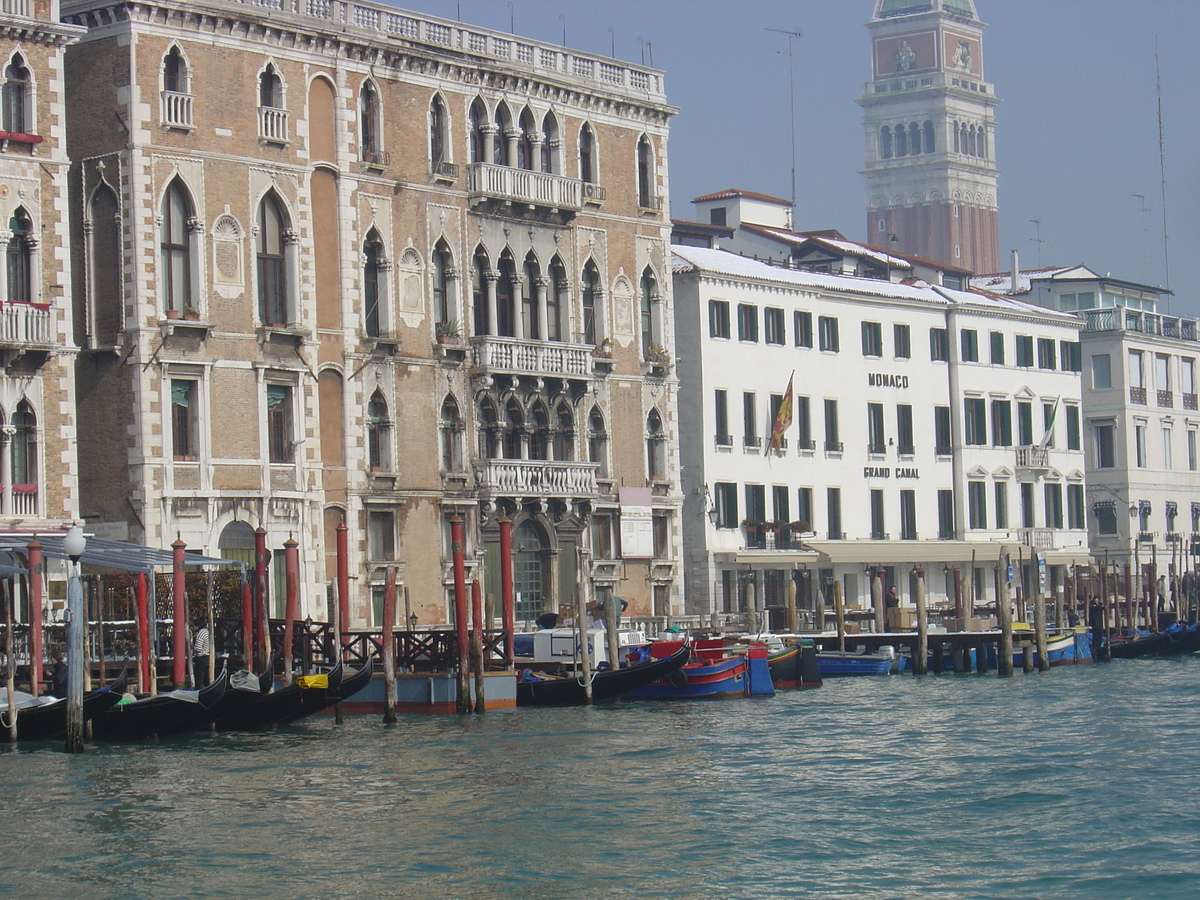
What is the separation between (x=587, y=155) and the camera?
49.0 metres

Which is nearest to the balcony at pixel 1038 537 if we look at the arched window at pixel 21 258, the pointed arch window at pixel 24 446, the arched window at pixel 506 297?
the arched window at pixel 506 297

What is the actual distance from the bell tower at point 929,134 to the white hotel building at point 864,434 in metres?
90.8

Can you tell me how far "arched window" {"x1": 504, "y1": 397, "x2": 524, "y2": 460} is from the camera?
1820 inches

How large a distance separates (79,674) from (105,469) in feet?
35.6

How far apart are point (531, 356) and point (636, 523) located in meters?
4.70

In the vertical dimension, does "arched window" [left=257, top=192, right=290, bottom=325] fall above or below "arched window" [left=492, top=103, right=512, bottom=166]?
below

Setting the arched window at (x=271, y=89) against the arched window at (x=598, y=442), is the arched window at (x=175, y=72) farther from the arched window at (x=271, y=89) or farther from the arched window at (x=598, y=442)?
the arched window at (x=598, y=442)

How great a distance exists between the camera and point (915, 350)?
5916 centimetres

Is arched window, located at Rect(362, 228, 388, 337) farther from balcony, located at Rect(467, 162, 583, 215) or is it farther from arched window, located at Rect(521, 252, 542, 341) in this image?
arched window, located at Rect(521, 252, 542, 341)

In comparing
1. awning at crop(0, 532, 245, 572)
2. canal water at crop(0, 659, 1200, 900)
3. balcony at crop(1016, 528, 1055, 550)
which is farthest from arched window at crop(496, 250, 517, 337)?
balcony at crop(1016, 528, 1055, 550)

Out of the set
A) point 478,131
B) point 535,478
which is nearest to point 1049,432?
point 535,478

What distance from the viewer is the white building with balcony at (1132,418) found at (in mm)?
68125

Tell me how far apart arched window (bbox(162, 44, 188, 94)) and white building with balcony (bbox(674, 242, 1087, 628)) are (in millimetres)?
15138

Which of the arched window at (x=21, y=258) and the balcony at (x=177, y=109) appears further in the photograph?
the balcony at (x=177, y=109)
